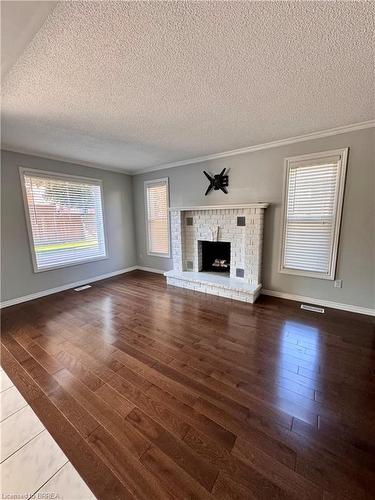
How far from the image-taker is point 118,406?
1558 mm

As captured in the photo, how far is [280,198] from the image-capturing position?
10.7ft

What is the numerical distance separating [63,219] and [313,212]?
4437 mm

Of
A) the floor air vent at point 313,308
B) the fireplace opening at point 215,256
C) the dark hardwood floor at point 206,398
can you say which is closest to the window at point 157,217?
the fireplace opening at point 215,256

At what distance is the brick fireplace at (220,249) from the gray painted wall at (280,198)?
25 centimetres

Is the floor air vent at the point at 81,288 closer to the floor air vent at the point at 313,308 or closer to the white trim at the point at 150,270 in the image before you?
the white trim at the point at 150,270

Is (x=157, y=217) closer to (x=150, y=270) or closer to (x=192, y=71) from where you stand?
(x=150, y=270)

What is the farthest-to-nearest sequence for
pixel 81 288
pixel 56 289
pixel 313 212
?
pixel 81 288 → pixel 56 289 → pixel 313 212

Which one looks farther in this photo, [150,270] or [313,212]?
[150,270]

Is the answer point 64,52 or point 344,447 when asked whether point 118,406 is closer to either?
point 344,447

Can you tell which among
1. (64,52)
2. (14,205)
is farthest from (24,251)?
(64,52)

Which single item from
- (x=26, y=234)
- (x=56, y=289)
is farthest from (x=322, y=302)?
(x=26, y=234)

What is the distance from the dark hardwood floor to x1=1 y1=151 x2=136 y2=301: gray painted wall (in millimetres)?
779

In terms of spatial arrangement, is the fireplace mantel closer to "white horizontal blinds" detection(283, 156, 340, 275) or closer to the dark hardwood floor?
"white horizontal blinds" detection(283, 156, 340, 275)

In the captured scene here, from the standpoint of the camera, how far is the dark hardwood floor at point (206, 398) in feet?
3.72
